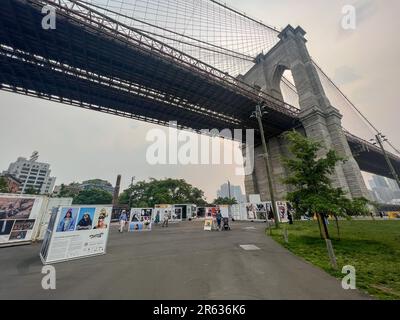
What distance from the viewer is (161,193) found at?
2111 inches

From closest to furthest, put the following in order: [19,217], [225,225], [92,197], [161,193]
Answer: [19,217] → [225,225] → [161,193] → [92,197]

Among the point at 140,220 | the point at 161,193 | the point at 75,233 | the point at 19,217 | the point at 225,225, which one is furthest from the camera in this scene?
the point at 161,193

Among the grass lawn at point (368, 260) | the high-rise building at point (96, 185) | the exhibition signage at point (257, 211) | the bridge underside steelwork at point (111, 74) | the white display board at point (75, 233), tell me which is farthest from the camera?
the high-rise building at point (96, 185)

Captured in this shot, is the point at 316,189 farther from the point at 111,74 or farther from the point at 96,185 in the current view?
the point at 96,185

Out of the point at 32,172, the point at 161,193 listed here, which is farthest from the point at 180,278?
the point at 32,172

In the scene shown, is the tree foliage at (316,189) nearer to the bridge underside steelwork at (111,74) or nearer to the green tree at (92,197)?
the bridge underside steelwork at (111,74)

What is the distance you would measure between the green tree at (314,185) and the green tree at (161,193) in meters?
46.1

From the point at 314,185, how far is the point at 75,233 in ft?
35.8

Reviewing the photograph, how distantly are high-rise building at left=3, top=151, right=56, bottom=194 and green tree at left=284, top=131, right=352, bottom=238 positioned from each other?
16029cm

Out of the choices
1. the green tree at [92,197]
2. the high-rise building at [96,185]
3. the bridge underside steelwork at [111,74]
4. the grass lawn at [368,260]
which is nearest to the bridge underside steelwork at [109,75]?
the bridge underside steelwork at [111,74]

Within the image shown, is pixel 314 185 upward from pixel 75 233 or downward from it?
upward

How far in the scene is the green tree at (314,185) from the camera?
7.29 meters

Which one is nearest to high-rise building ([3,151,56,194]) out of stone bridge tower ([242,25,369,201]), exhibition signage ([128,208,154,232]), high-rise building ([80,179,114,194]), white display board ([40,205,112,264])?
high-rise building ([80,179,114,194])
